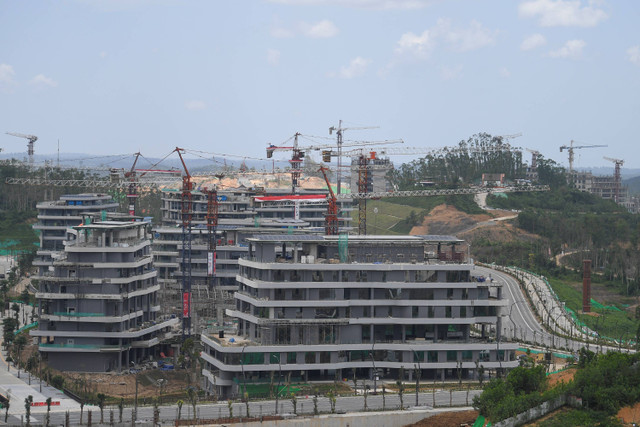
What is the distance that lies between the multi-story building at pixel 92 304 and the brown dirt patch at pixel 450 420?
92.9 ft

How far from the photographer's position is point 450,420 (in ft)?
225

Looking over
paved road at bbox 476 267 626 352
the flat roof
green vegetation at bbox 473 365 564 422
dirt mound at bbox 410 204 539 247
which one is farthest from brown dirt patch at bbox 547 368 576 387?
dirt mound at bbox 410 204 539 247

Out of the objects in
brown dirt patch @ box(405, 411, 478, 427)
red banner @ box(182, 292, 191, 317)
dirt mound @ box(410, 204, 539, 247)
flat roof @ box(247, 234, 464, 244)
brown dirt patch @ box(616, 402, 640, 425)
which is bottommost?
brown dirt patch @ box(405, 411, 478, 427)

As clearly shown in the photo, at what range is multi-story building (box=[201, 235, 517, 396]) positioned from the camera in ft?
252

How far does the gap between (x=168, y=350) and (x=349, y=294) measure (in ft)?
70.3

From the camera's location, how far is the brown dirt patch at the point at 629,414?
207 ft

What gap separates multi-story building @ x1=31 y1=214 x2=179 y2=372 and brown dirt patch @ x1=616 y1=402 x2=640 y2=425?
39.8 meters

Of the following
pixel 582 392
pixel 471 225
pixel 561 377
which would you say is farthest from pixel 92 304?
pixel 471 225

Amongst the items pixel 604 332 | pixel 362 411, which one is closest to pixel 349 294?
pixel 362 411

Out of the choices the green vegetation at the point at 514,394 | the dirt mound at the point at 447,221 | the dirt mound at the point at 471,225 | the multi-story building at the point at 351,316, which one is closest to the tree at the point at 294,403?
the multi-story building at the point at 351,316

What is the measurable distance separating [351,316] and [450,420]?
12.7 metres

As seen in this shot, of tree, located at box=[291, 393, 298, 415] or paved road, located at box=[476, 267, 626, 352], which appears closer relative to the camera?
tree, located at box=[291, 393, 298, 415]

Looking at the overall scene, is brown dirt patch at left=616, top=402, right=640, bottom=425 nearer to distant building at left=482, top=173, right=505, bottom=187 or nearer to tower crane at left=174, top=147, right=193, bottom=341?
tower crane at left=174, top=147, right=193, bottom=341

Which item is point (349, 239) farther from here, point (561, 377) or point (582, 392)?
point (582, 392)
